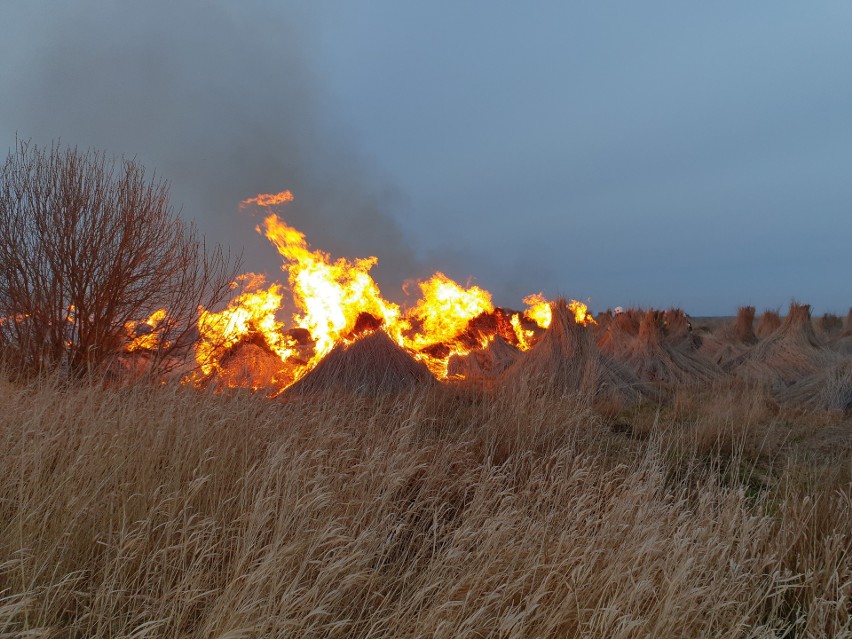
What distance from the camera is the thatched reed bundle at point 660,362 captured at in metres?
14.1

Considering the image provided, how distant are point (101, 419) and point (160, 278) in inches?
218

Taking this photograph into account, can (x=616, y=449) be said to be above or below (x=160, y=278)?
below

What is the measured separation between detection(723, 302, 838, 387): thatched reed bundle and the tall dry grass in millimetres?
11613

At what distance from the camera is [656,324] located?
1587 cm

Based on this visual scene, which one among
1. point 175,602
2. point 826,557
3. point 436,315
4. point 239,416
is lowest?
point 826,557

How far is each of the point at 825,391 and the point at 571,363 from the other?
4790 mm

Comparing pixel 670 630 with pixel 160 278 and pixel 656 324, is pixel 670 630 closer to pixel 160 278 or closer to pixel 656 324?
pixel 160 278

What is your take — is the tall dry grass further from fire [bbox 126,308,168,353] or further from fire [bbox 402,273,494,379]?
fire [bbox 402,273,494,379]

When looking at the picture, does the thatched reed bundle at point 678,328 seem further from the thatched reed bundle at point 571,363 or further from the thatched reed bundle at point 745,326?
the thatched reed bundle at point 571,363

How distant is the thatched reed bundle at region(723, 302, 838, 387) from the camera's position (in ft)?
48.3

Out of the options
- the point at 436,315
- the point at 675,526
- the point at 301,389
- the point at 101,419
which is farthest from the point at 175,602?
the point at 436,315

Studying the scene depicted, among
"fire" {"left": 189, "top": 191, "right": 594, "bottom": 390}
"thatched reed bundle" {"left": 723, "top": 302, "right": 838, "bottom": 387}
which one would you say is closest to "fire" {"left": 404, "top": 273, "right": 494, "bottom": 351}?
"fire" {"left": 189, "top": 191, "right": 594, "bottom": 390}

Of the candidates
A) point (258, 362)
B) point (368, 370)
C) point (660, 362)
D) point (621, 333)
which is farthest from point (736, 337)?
point (258, 362)

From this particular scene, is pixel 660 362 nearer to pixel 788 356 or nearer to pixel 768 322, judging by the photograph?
pixel 788 356
